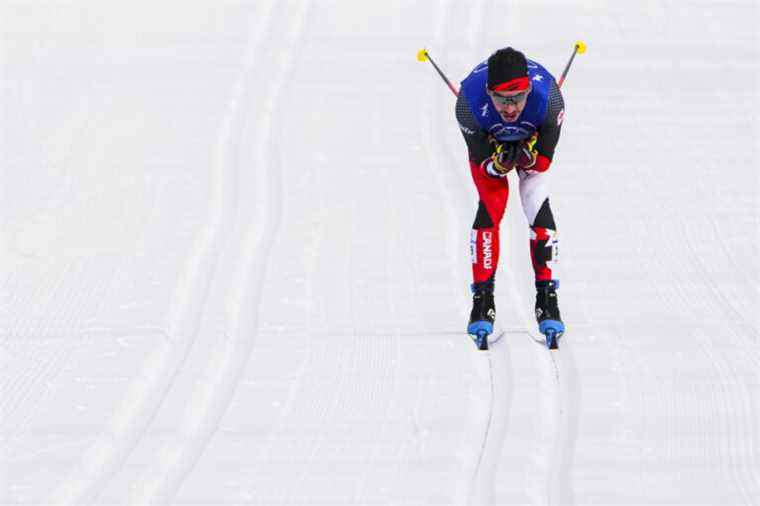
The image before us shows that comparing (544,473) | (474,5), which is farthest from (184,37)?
(544,473)

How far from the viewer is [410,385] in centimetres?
679

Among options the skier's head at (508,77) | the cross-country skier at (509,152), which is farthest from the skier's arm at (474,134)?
→ the skier's head at (508,77)

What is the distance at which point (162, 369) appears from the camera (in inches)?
278

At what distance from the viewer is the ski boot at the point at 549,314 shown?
7.21 meters

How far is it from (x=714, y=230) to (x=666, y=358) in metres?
2.12

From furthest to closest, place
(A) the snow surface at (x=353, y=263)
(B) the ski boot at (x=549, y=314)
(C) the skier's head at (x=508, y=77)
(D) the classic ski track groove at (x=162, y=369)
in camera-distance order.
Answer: (B) the ski boot at (x=549, y=314) < (C) the skier's head at (x=508, y=77) < (A) the snow surface at (x=353, y=263) < (D) the classic ski track groove at (x=162, y=369)

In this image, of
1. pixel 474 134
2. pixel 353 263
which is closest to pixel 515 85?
pixel 474 134

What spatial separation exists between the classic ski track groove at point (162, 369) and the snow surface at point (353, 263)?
0.7 inches

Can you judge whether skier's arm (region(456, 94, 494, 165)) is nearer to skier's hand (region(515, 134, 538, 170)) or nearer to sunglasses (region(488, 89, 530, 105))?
skier's hand (region(515, 134, 538, 170))

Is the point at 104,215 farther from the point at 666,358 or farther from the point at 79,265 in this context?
the point at 666,358

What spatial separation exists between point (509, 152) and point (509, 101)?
311mm

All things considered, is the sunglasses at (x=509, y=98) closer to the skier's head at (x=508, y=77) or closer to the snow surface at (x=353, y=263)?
the skier's head at (x=508, y=77)

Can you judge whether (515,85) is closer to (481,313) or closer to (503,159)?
(503,159)

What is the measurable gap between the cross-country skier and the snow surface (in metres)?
0.27
